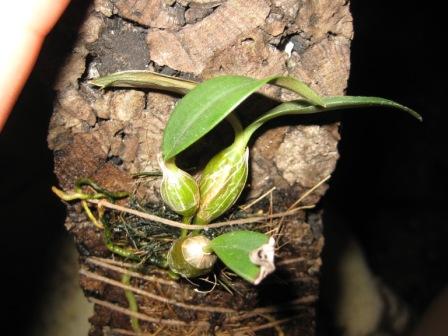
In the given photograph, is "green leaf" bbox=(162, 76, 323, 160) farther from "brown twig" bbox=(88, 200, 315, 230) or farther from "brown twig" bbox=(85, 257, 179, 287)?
"brown twig" bbox=(85, 257, 179, 287)

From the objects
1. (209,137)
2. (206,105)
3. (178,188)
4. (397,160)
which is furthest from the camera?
(397,160)

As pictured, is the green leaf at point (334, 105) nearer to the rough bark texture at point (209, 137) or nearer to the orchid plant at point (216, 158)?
the orchid plant at point (216, 158)

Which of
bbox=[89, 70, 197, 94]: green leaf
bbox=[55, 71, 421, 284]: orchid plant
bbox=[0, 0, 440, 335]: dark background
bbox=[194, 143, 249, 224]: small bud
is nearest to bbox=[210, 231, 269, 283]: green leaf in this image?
bbox=[55, 71, 421, 284]: orchid plant

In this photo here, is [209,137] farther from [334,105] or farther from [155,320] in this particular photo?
[155,320]

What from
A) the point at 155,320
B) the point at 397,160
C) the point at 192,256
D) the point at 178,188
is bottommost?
the point at 397,160

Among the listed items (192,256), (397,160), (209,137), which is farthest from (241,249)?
(397,160)

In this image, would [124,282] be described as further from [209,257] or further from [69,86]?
[69,86]
